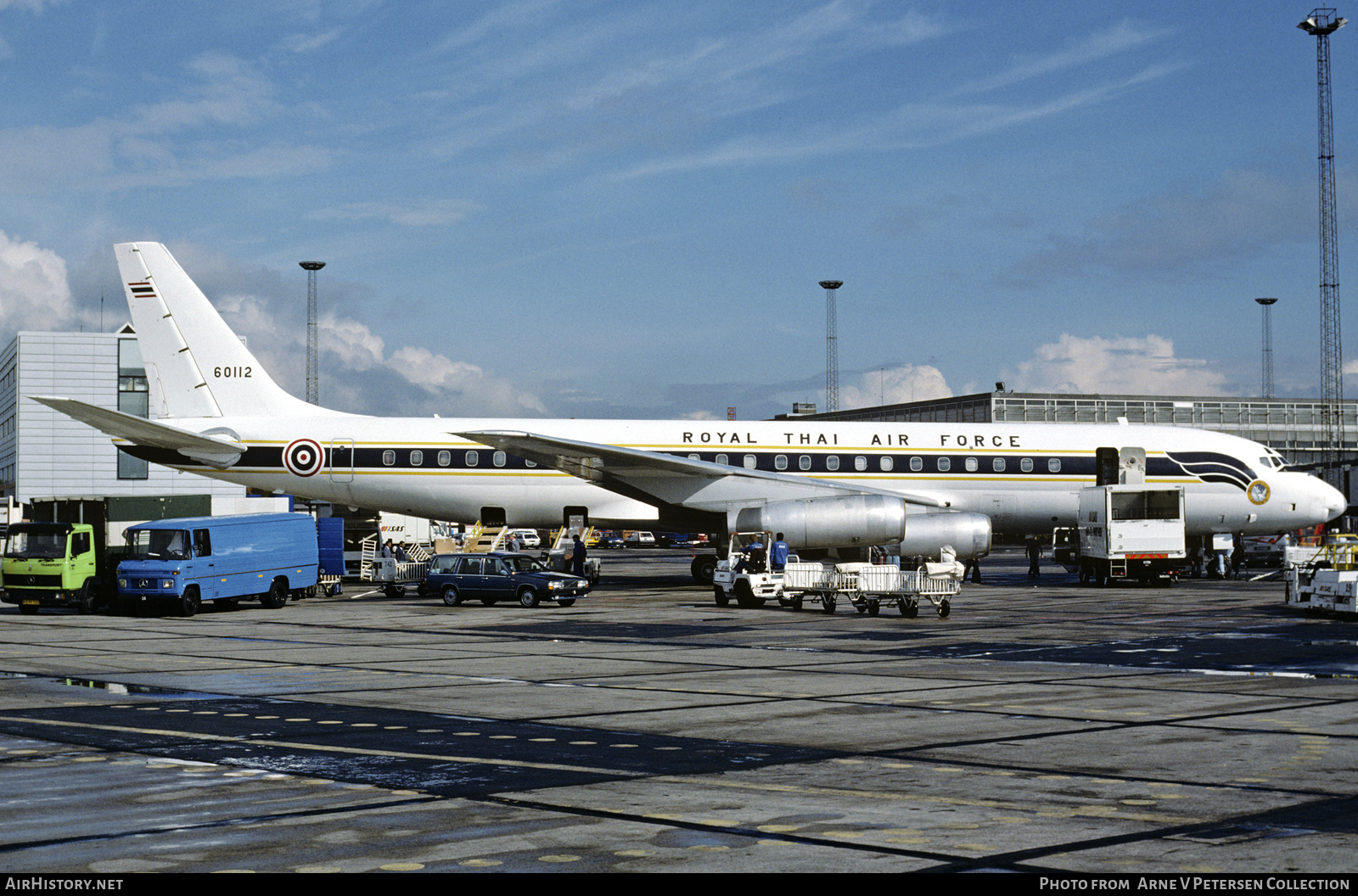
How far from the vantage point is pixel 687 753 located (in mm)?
10539

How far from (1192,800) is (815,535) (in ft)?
75.8

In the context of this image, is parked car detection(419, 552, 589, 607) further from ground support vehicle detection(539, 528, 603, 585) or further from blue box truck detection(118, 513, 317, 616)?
blue box truck detection(118, 513, 317, 616)

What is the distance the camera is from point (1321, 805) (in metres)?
8.29

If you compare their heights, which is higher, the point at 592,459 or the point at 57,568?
the point at 592,459

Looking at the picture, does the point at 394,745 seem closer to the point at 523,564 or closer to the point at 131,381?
the point at 523,564

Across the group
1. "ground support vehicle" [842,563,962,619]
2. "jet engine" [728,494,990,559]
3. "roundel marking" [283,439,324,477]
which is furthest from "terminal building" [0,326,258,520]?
"ground support vehicle" [842,563,962,619]

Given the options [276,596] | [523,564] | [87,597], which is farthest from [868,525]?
Result: [87,597]

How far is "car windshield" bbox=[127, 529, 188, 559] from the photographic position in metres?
29.0

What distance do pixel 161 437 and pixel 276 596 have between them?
20.0ft

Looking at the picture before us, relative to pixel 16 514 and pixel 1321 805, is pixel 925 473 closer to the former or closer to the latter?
pixel 1321 805

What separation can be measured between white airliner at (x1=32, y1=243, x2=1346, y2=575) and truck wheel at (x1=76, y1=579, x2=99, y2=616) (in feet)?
14.7

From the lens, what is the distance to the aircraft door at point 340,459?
34.6 m

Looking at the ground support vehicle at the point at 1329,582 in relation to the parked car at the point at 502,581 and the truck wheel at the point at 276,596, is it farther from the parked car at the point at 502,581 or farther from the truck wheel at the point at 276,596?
the truck wheel at the point at 276,596

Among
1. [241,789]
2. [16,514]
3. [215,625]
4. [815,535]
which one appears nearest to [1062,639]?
[815,535]
